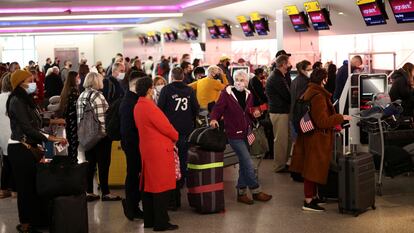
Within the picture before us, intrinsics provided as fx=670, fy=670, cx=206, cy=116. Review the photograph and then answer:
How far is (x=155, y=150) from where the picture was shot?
6.48m

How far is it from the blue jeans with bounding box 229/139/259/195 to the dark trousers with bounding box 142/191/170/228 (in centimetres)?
134

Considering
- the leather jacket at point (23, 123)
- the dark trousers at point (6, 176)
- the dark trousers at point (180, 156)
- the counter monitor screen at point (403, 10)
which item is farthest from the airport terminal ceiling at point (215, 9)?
the leather jacket at point (23, 123)

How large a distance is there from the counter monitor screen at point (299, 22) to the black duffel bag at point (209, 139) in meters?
9.12

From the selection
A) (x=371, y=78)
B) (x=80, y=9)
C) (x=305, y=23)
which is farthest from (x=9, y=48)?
(x=371, y=78)

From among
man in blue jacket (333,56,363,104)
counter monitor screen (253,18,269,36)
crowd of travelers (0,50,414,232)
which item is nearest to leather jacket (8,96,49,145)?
crowd of travelers (0,50,414,232)

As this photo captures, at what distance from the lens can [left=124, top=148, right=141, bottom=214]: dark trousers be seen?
6863mm

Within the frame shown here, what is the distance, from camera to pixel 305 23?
52.4 feet

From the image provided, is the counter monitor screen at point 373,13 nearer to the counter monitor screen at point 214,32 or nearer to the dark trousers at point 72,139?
the dark trousers at point 72,139

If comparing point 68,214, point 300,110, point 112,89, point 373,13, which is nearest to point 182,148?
point 300,110

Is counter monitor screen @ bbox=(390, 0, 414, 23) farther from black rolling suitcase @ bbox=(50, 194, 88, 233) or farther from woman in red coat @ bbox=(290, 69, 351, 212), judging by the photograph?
black rolling suitcase @ bbox=(50, 194, 88, 233)

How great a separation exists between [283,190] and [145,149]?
2.75 meters

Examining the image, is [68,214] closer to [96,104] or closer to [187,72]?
[96,104]

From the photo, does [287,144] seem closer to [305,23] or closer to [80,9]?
[305,23]

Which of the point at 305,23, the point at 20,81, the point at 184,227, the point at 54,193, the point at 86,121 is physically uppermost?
the point at 305,23
